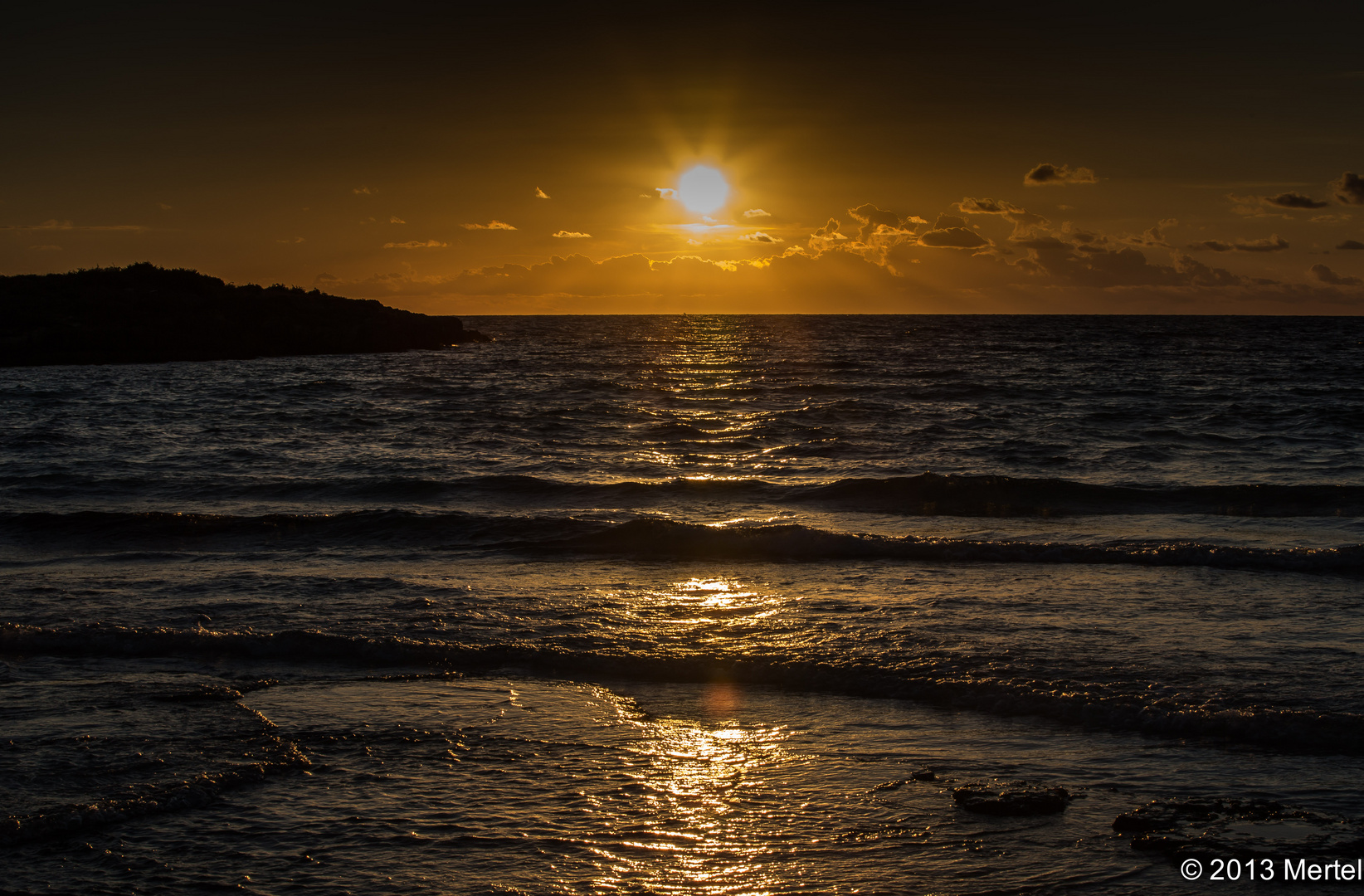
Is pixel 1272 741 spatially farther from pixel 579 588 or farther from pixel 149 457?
pixel 149 457

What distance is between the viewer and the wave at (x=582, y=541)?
11.6m

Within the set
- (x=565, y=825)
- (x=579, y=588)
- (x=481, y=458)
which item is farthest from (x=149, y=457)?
(x=565, y=825)

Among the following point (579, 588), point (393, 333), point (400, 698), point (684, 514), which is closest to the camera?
point (400, 698)

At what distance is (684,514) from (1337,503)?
11.1 metres

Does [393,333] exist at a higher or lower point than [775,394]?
higher

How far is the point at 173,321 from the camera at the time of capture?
6081cm

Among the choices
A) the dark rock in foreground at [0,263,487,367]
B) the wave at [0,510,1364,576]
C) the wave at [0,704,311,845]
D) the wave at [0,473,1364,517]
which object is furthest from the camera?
the dark rock in foreground at [0,263,487,367]

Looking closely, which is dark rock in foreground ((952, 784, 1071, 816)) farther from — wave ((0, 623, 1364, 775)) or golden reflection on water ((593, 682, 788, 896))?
wave ((0, 623, 1364, 775))

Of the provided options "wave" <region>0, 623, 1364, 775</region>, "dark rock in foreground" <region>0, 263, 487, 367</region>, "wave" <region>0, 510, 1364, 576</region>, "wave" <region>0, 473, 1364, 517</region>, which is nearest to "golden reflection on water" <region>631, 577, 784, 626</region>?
"wave" <region>0, 623, 1364, 775</region>

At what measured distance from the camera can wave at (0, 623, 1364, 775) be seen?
6289 mm

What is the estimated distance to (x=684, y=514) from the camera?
15.0 metres

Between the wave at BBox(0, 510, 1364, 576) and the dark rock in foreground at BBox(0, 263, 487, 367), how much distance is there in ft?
158

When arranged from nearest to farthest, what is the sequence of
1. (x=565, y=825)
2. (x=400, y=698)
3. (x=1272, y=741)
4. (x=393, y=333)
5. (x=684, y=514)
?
(x=565, y=825)
(x=1272, y=741)
(x=400, y=698)
(x=684, y=514)
(x=393, y=333)

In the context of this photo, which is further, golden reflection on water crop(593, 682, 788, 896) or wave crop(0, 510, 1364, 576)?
wave crop(0, 510, 1364, 576)
